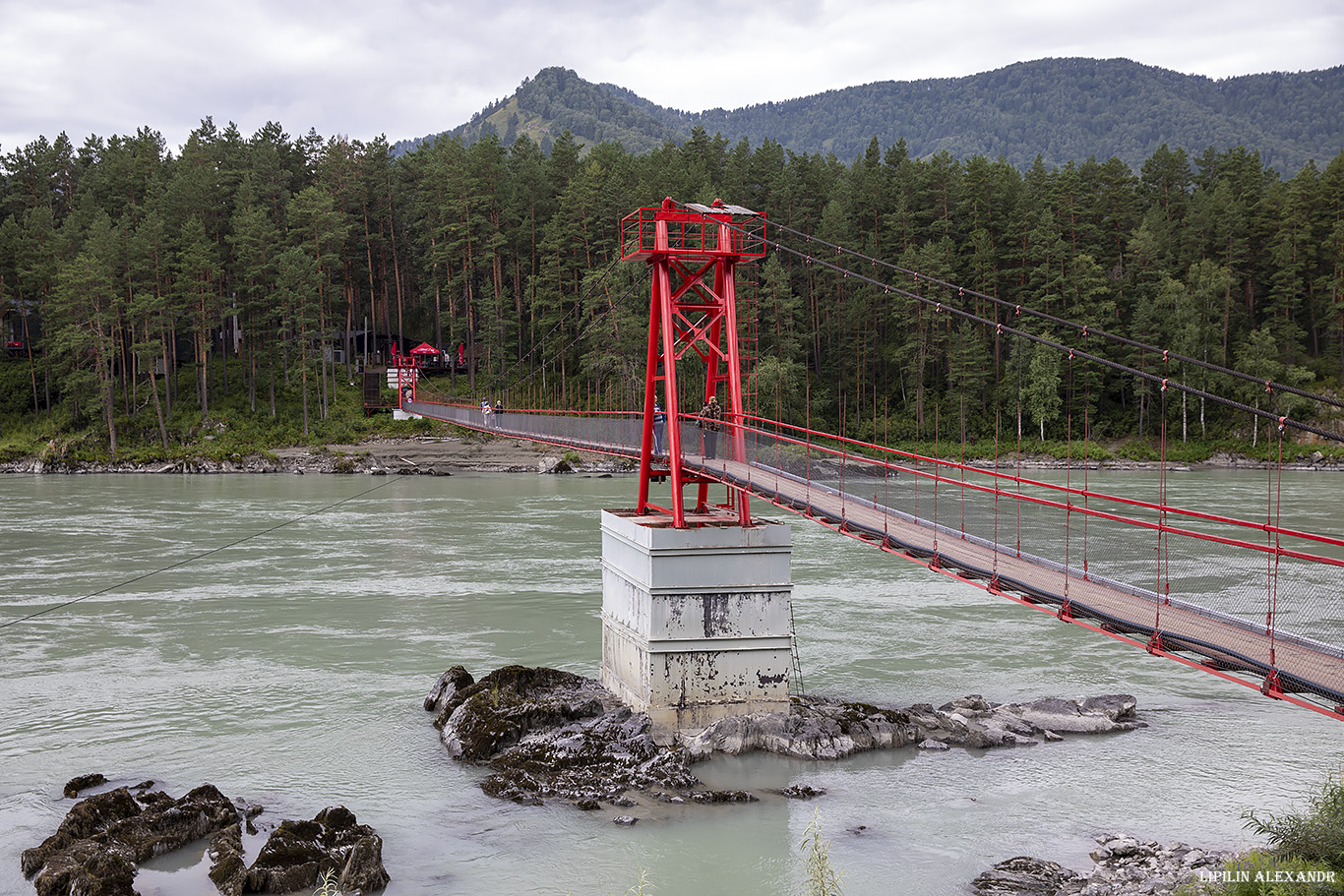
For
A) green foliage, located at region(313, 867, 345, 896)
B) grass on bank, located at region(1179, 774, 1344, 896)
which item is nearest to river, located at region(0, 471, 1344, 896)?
green foliage, located at region(313, 867, 345, 896)

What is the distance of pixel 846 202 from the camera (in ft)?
181

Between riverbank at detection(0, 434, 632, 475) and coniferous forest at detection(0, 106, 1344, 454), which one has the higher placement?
coniferous forest at detection(0, 106, 1344, 454)

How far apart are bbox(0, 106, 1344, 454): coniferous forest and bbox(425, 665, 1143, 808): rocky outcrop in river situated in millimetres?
31809

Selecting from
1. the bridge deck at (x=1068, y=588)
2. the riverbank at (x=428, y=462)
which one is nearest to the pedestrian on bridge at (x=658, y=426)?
the bridge deck at (x=1068, y=588)

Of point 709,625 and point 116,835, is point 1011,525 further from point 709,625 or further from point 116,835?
point 116,835

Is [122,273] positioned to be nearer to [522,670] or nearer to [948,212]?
[948,212]

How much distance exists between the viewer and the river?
8453mm

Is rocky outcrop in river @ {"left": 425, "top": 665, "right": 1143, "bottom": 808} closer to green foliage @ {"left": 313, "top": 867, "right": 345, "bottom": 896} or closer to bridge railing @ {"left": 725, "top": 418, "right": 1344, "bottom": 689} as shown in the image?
bridge railing @ {"left": 725, "top": 418, "right": 1344, "bottom": 689}

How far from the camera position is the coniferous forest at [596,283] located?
46.8 metres

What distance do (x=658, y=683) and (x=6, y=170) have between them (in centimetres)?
6171

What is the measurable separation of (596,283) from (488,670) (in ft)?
112

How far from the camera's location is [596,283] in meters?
46.2

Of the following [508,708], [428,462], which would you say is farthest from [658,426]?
[428,462]

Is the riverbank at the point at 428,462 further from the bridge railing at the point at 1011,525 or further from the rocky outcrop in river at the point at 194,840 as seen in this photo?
the rocky outcrop in river at the point at 194,840
